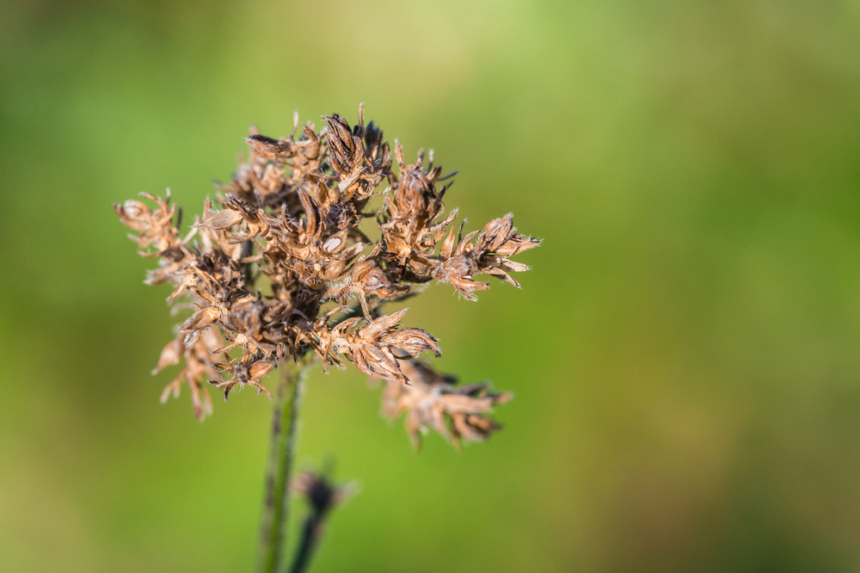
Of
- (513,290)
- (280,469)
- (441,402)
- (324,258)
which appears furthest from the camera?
(513,290)

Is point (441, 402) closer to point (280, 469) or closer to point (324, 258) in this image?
point (280, 469)

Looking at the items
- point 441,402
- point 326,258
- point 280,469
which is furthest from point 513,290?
point 326,258

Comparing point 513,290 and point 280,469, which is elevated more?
point 513,290

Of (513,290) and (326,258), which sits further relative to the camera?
(513,290)

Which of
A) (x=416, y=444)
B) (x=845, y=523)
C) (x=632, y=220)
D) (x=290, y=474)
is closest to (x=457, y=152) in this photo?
(x=632, y=220)

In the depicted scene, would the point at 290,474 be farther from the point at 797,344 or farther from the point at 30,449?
the point at 797,344

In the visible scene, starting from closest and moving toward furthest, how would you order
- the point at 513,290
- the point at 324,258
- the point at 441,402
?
1. the point at 324,258
2. the point at 441,402
3. the point at 513,290
